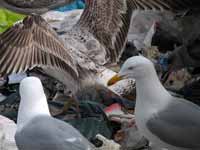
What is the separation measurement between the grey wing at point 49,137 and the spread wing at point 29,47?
811 mm

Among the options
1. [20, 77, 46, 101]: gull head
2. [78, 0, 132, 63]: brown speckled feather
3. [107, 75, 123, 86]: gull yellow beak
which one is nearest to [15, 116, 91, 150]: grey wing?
[20, 77, 46, 101]: gull head

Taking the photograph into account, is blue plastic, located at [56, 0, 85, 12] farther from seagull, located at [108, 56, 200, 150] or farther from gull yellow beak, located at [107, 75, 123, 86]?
seagull, located at [108, 56, 200, 150]

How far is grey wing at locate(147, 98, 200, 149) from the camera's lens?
2.55 metres

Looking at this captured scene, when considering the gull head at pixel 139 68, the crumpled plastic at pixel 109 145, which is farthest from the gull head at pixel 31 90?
the crumpled plastic at pixel 109 145

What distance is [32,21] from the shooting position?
319 centimetres

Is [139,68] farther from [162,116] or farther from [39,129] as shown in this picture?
[39,129]

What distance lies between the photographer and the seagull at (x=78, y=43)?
3205 mm

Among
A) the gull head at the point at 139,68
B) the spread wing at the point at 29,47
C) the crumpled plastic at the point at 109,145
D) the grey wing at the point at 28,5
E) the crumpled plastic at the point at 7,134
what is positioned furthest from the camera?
the grey wing at the point at 28,5

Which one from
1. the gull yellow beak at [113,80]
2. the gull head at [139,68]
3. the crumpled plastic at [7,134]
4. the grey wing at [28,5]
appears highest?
the gull head at [139,68]

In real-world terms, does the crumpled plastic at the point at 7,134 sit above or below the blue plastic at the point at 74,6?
below

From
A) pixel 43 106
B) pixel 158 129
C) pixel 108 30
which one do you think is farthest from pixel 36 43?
pixel 158 129

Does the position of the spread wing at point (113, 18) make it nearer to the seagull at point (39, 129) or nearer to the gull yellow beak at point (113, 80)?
the gull yellow beak at point (113, 80)

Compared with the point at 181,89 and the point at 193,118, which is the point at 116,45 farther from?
the point at 193,118

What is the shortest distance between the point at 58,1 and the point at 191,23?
85cm
